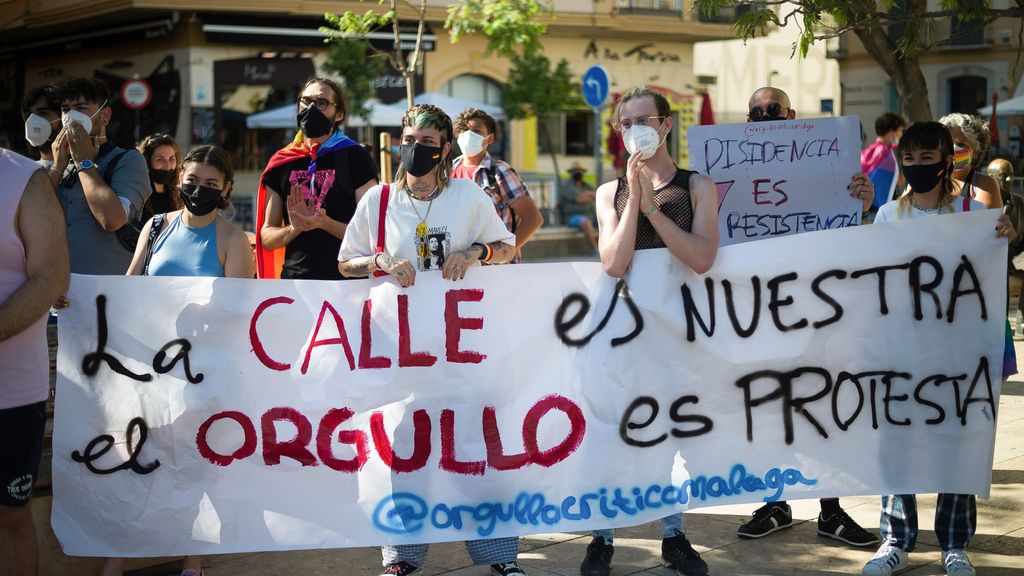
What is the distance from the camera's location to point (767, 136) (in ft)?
17.3

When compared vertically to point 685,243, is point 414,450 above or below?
below

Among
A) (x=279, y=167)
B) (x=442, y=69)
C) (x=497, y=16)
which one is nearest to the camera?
(x=279, y=167)

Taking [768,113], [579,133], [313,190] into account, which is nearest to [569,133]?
[579,133]

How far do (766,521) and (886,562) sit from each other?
0.66 metres

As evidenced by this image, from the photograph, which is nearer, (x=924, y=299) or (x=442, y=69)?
(x=924, y=299)

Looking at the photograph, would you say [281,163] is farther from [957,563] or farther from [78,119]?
[957,563]

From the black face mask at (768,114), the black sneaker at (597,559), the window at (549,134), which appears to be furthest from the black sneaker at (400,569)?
the window at (549,134)

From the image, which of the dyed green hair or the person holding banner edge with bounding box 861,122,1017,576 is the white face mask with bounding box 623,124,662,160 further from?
the person holding banner edge with bounding box 861,122,1017,576

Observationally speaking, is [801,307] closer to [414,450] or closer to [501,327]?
[501,327]

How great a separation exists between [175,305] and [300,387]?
0.53 metres

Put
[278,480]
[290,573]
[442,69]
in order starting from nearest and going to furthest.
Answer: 1. [278,480]
2. [290,573]
3. [442,69]

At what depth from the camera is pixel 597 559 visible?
450cm

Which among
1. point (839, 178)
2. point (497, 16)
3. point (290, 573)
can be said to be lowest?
point (290, 573)

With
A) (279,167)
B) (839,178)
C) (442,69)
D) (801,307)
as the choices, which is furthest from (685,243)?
(442,69)
